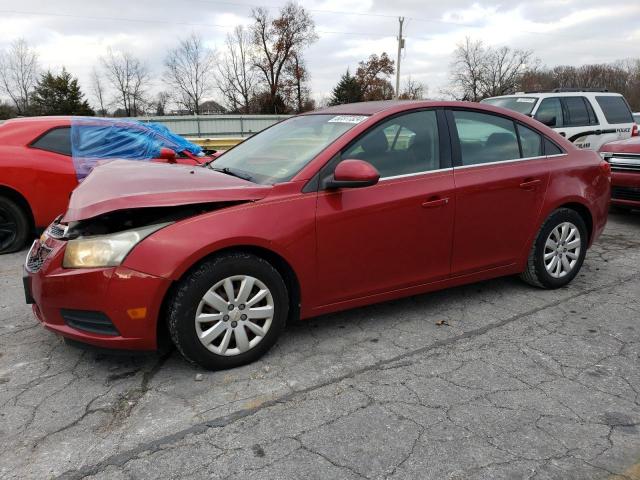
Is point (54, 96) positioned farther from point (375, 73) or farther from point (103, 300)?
point (103, 300)

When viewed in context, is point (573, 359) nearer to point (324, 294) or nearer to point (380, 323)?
point (380, 323)

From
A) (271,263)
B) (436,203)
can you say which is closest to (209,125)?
(436,203)

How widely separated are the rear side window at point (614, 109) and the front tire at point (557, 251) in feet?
21.9

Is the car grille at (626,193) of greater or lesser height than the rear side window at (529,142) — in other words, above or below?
below

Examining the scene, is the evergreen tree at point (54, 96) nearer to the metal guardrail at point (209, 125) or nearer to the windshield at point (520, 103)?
the metal guardrail at point (209, 125)

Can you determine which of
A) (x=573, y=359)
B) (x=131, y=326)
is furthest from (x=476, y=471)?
(x=131, y=326)

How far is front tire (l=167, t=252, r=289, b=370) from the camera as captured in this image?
2.81 metres

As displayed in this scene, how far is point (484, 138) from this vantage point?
13.0 feet

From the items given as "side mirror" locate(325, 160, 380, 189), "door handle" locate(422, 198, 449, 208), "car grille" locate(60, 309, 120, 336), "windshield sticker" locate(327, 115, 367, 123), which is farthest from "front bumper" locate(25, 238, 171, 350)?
"door handle" locate(422, 198, 449, 208)

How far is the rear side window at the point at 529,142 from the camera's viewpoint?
414 centimetres

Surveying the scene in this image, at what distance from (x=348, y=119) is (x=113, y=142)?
12.6 feet

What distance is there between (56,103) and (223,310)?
5629cm

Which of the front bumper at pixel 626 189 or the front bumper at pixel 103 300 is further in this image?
the front bumper at pixel 626 189

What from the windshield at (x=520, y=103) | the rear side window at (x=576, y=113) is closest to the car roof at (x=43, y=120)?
the windshield at (x=520, y=103)
